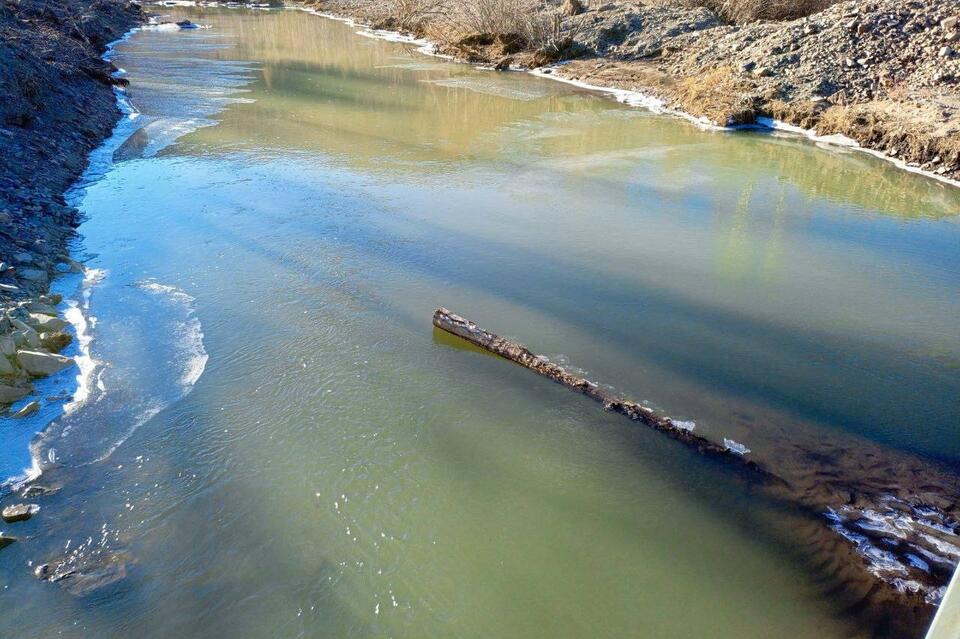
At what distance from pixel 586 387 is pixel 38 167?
312 inches

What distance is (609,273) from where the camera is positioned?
6680 millimetres

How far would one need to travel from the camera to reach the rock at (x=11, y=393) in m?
4.41

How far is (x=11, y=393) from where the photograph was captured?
14.7ft

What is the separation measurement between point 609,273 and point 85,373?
4754 millimetres

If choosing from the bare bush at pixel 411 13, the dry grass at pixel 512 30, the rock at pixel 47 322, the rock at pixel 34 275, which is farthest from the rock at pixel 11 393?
the bare bush at pixel 411 13

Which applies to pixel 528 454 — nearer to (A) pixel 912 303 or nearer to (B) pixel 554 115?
(A) pixel 912 303

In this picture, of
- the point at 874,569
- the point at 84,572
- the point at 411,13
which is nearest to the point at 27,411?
the point at 84,572

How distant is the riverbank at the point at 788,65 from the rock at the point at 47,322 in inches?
464

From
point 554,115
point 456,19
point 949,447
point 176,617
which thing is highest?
point 456,19

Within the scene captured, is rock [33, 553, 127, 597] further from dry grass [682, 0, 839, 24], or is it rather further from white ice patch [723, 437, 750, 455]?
dry grass [682, 0, 839, 24]

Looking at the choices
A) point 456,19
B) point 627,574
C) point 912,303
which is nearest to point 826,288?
point 912,303

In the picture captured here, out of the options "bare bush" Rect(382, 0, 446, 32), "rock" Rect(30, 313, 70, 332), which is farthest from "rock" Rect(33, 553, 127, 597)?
"bare bush" Rect(382, 0, 446, 32)

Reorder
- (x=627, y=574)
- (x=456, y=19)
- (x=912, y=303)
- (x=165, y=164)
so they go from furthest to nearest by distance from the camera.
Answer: (x=456, y=19), (x=165, y=164), (x=912, y=303), (x=627, y=574)

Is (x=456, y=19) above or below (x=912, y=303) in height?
above
